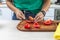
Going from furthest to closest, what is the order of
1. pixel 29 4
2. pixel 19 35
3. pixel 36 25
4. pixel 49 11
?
pixel 49 11 < pixel 29 4 < pixel 36 25 < pixel 19 35

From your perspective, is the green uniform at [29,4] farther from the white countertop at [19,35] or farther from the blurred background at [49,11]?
the blurred background at [49,11]

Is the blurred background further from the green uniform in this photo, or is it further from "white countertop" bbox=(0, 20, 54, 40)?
"white countertop" bbox=(0, 20, 54, 40)

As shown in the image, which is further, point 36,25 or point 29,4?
point 29,4

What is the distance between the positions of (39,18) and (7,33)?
30cm

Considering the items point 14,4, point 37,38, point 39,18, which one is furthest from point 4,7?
point 37,38

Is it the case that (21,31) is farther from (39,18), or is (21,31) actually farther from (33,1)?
(33,1)


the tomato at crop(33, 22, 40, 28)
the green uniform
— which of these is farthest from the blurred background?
the tomato at crop(33, 22, 40, 28)

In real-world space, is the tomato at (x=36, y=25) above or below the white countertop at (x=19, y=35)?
above

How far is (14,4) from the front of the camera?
1.69 metres

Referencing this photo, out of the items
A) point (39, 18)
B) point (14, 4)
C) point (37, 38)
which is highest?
point (14, 4)

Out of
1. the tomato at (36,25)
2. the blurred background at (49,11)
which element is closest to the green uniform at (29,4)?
the tomato at (36,25)

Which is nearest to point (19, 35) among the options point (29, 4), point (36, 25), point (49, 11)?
point (36, 25)

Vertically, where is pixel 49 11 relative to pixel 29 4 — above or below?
below

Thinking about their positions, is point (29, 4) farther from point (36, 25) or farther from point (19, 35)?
point (19, 35)
